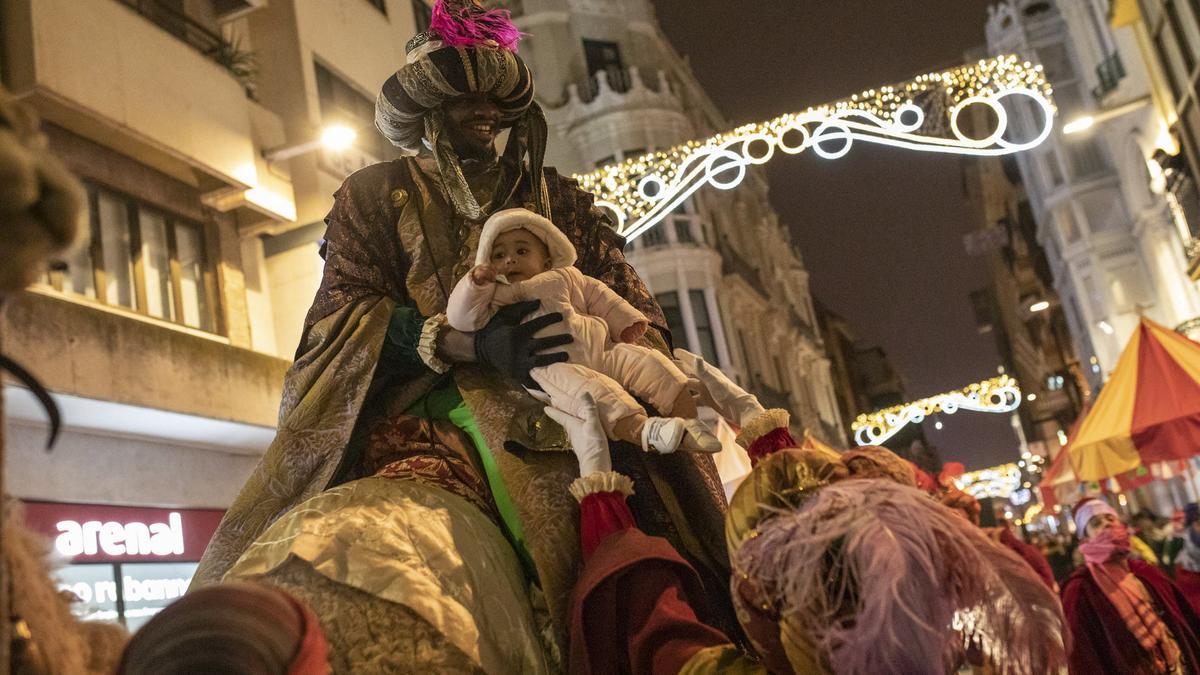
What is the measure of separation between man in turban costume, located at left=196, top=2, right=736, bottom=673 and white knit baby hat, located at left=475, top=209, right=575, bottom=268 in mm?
215

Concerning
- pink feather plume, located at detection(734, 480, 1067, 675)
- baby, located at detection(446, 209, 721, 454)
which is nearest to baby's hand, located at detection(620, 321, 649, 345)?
baby, located at detection(446, 209, 721, 454)

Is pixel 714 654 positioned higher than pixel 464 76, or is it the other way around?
pixel 464 76

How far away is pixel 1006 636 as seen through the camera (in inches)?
69.1

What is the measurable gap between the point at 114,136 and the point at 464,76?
947 centimetres

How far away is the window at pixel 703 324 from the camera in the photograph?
2980 centimetres

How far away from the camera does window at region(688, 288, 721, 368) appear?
29.8 meters

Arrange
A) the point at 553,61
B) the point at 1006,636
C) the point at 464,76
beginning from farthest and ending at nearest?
the point at 553,61 < the point at 464,76 < the point at 1006,636

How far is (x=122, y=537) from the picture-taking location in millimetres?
11344

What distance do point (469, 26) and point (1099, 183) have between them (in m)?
35.7

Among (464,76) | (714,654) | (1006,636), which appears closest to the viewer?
(1006,636)

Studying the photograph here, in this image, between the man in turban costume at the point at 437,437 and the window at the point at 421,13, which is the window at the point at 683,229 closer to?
the window at the point at 421,13

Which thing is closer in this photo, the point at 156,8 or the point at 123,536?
the point at 123,536

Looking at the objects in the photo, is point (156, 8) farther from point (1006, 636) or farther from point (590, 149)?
point (590, 149)

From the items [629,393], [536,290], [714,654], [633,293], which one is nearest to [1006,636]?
[714,654]
